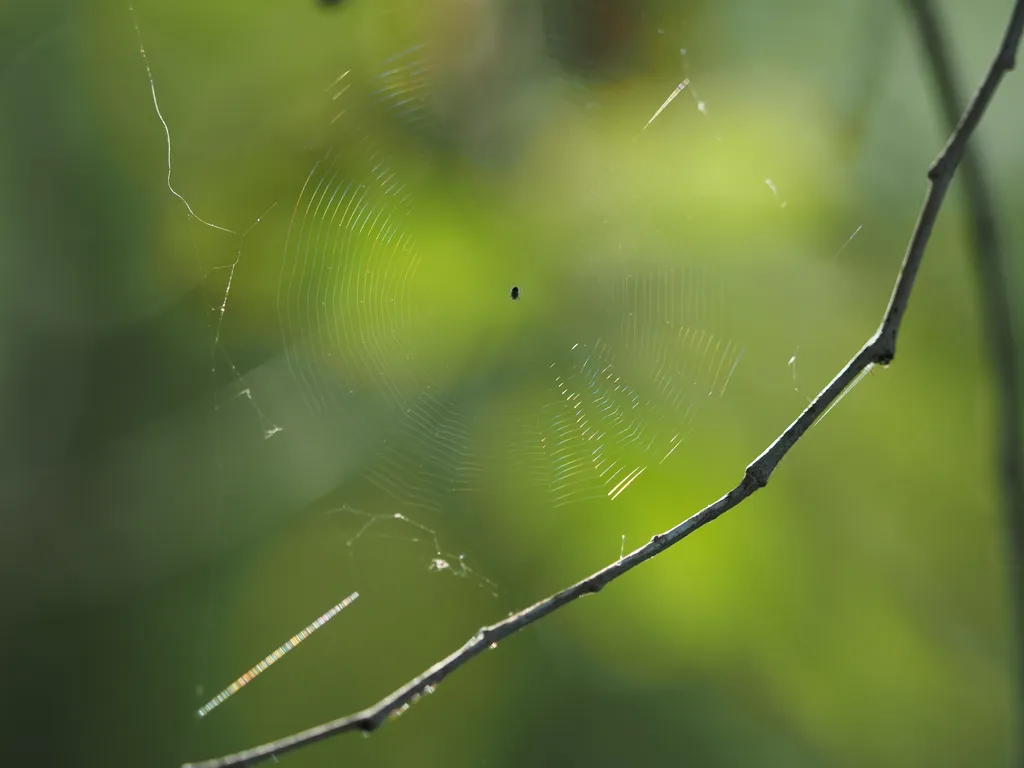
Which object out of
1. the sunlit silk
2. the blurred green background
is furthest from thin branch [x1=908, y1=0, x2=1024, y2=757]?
the sunlit silk

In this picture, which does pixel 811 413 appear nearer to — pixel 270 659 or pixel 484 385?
pixel 484 385

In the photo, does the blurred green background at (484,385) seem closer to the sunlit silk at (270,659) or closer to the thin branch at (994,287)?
the sunlit silk at (270,659)

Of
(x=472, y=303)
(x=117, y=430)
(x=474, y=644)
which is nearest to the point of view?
(x=474, y=644)

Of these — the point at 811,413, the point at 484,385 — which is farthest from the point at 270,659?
the point at 811,413

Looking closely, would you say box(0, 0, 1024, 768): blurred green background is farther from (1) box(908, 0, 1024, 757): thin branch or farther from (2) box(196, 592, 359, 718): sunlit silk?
(1) box(908, 0, 1024, 757): thin branch

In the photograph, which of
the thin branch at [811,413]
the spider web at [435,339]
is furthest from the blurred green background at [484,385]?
the thin branch at [811,413]

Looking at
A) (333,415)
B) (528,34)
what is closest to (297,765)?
(333,415)

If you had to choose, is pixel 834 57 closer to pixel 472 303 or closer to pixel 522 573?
pixel 472 303
